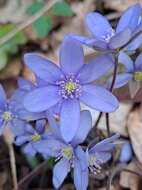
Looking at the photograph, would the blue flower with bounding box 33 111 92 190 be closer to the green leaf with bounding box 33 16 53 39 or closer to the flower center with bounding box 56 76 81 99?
the flower center with bounding box 56 76 81 99

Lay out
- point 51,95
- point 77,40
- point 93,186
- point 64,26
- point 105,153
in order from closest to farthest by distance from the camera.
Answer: point 77,40, point 51,95, point 105,153, point 93,186, point 64,26

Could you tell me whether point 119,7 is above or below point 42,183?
above

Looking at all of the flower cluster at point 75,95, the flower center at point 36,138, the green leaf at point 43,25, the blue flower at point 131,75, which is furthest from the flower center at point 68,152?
the green leaf at point 43,25

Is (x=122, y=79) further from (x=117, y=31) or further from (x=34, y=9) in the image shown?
(x=34, y=9)

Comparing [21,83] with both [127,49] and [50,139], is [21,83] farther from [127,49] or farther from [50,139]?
[127,49]

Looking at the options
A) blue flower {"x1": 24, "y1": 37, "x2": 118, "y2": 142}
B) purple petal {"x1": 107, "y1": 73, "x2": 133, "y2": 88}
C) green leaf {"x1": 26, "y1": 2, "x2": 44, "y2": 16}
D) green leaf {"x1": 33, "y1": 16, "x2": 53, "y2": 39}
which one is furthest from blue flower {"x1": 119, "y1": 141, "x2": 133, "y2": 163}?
green leaf {"x1": 26, "y1": 2, "x2": 44, "y2": 16}

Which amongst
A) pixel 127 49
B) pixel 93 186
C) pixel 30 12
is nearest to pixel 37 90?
pixel 127 49
